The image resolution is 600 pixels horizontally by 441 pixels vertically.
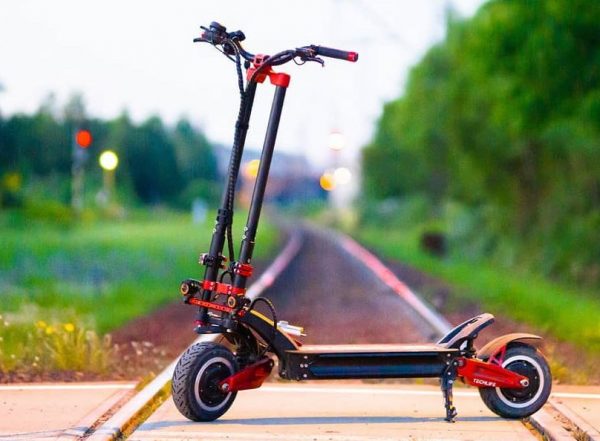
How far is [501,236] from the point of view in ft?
120

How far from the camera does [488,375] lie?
862cm

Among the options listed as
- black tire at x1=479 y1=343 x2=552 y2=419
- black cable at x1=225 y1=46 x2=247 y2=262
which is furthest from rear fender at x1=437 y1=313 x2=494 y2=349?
black cable at x1=225 y1=46 x2=247 y2=262

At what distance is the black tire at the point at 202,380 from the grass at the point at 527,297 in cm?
662

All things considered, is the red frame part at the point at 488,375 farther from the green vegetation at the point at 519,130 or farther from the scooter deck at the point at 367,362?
the green vegetation at the point at 519,130

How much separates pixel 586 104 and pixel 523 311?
3.38 meters

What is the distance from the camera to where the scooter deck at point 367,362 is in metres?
8.45

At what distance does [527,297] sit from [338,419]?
1334 centimetres

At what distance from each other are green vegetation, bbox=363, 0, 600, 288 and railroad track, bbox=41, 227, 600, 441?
3692 mm

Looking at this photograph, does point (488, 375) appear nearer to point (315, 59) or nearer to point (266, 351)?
point (266, 351)

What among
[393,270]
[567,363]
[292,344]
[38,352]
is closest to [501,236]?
[393,270]

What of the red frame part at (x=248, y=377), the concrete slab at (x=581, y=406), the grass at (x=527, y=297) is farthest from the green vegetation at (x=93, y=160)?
the red frame part at (x=248, y=377)

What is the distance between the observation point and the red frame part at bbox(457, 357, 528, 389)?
8625mm

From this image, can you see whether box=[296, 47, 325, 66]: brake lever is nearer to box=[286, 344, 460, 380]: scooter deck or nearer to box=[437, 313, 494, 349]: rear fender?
box=[286, 344, 460, 380]: scooter deck

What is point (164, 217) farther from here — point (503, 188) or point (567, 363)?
point (567, 363)
